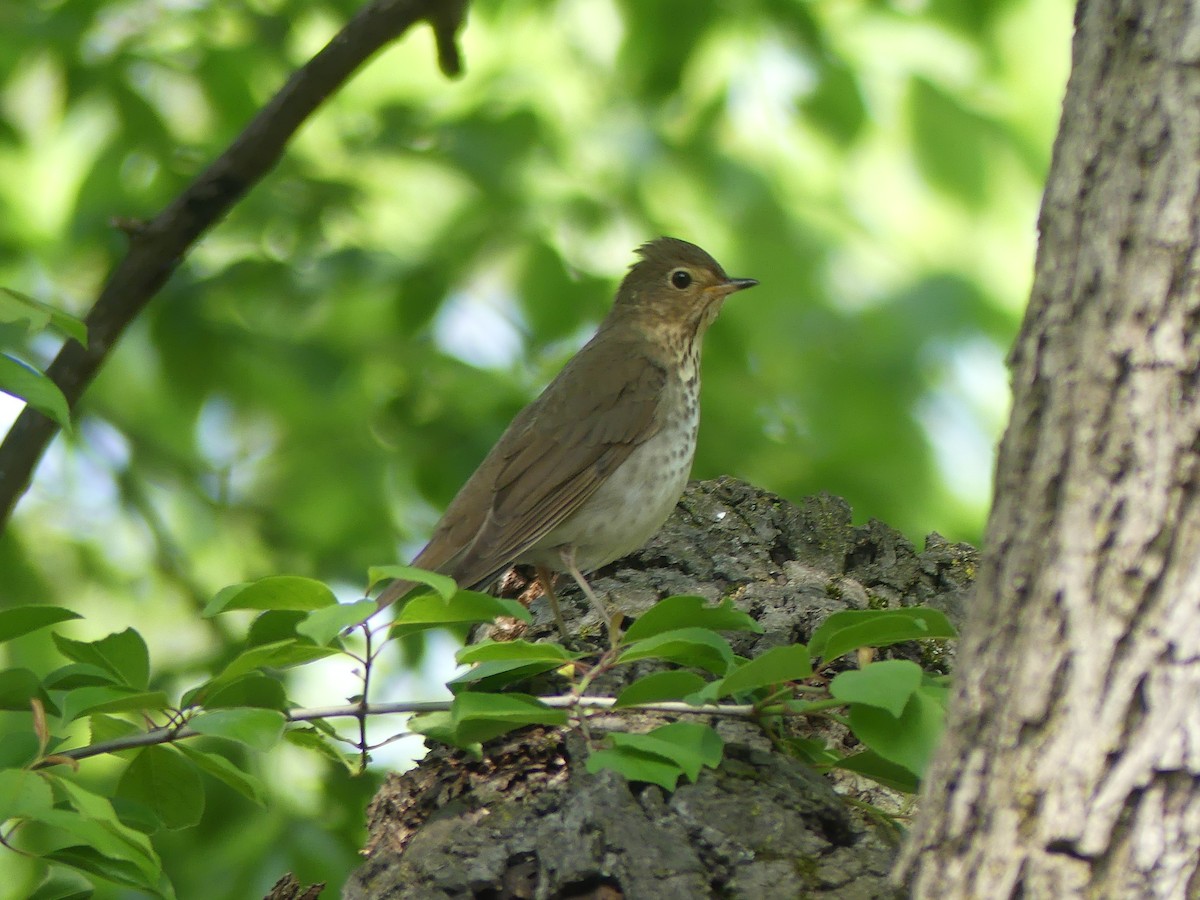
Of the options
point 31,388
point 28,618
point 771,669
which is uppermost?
point 31,388

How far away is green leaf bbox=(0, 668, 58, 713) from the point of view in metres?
2.20

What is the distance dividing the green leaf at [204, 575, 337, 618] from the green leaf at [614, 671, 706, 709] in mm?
465

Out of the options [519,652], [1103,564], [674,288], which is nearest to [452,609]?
[519,652]

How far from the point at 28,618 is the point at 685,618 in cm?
102

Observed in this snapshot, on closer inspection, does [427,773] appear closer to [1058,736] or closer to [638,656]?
[638,656]

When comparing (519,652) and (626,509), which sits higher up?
(626,509)

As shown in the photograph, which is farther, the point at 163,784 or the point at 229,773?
the point at 163,784

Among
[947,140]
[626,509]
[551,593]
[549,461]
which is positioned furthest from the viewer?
[947,140]

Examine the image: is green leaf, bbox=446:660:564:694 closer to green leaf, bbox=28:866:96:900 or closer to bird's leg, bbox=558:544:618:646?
bird's leg, bbox=558:544:618:646

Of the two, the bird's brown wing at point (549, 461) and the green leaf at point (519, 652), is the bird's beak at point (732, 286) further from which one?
the green leaf at point (519, 652)

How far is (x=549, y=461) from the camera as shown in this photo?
14.0 feet

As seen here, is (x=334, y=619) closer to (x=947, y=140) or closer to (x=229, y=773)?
(x=229, y=773)

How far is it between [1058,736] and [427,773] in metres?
1.41

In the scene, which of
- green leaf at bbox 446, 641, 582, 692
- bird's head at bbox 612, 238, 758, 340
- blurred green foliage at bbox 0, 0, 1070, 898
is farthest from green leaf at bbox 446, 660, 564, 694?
bird's head at bbox 612, 238, 758, 340
